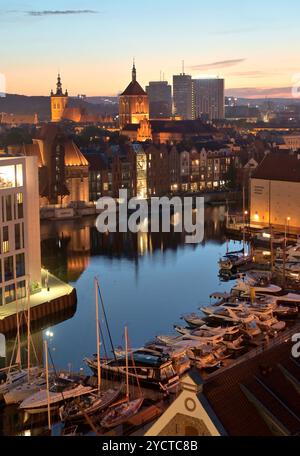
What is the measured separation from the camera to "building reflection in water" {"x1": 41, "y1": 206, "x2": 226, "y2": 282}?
1705 cm

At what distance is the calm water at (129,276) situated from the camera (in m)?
11.2

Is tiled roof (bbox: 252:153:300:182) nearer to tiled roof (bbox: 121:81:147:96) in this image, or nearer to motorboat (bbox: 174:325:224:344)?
motorboat (bbox: 174:325:224:344)

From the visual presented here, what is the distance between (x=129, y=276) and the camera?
15.4m

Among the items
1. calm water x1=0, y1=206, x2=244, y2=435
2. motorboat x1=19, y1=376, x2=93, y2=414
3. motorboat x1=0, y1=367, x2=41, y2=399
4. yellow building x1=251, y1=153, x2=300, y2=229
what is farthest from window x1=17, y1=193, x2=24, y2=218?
yellow building x1=251, y1=153, x2=300, y2=229

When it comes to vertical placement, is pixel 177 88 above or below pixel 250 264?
above

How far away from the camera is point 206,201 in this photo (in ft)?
92.9

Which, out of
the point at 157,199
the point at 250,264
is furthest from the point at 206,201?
the point at 250,264

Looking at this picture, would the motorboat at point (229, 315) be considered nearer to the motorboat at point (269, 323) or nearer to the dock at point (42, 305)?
the motorboat at point (269, 323)

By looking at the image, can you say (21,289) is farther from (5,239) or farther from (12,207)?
(12,207)

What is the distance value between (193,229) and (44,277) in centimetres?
858

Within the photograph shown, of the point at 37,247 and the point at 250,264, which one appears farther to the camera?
the point at 250,264

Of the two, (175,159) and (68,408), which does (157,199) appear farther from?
(68,408)

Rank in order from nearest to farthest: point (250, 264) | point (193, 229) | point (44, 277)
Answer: point (44, 277)
point (250, 264)
point (193, 229)

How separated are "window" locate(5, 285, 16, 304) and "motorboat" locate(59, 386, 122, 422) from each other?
4.30 metres
